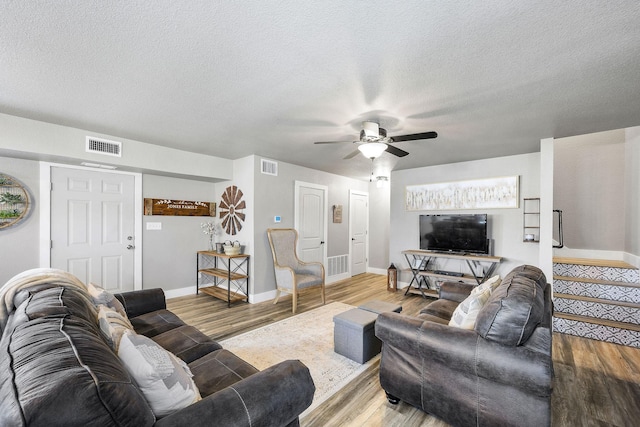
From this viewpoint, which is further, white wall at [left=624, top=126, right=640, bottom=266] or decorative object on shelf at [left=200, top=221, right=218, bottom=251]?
decorative object on shelf at [left=200, top=221, right=218, bottom=251]

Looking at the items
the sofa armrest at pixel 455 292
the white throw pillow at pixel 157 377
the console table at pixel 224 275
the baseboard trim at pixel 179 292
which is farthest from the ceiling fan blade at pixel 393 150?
the baseboard trim at pixel 179 292

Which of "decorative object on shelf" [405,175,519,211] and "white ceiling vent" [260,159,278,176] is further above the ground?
"white ceiling vent" [260,159,278,176]

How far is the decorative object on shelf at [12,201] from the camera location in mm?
3324

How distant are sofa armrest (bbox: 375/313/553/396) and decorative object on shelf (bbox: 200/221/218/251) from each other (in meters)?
3.97

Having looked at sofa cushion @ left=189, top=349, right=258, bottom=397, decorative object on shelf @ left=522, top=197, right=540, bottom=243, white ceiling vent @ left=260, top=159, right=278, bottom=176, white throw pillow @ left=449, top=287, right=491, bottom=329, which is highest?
white ceiling vent @ left=260, top=159, right=278, bottom=176

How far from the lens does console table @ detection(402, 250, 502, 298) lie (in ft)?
14.7

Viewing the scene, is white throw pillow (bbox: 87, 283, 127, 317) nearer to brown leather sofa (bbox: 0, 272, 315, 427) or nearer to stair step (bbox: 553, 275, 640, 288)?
brown leather sofa (bbox: 0, 272, 315, 427)

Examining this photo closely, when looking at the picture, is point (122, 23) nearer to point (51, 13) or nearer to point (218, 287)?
point (51, 13)

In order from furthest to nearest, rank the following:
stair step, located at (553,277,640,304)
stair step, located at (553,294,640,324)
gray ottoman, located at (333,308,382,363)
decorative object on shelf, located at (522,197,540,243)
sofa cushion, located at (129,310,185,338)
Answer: decorative object on shelf, located at (522,197,540,243)
stair step, located at (553,277,640,304)
stair step, located at (553,294,640,324)
gray ottoman, located at (333,308,382,363)
sofa cushion, located at (129,310,185,338)

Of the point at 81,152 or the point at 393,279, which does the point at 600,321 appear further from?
the point at 81,152

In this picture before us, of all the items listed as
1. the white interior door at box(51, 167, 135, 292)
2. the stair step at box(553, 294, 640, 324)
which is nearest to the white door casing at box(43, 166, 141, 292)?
the white interior door at box(51, 167, 135, 292)

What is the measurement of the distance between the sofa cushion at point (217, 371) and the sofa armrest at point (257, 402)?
0.39 metres

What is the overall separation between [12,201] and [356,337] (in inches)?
169

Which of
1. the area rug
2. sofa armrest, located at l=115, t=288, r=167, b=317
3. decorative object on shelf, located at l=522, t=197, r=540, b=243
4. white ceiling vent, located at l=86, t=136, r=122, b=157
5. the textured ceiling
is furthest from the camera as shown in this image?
decorative object on shelf, located at l=522, t=197, r=540, b=243
